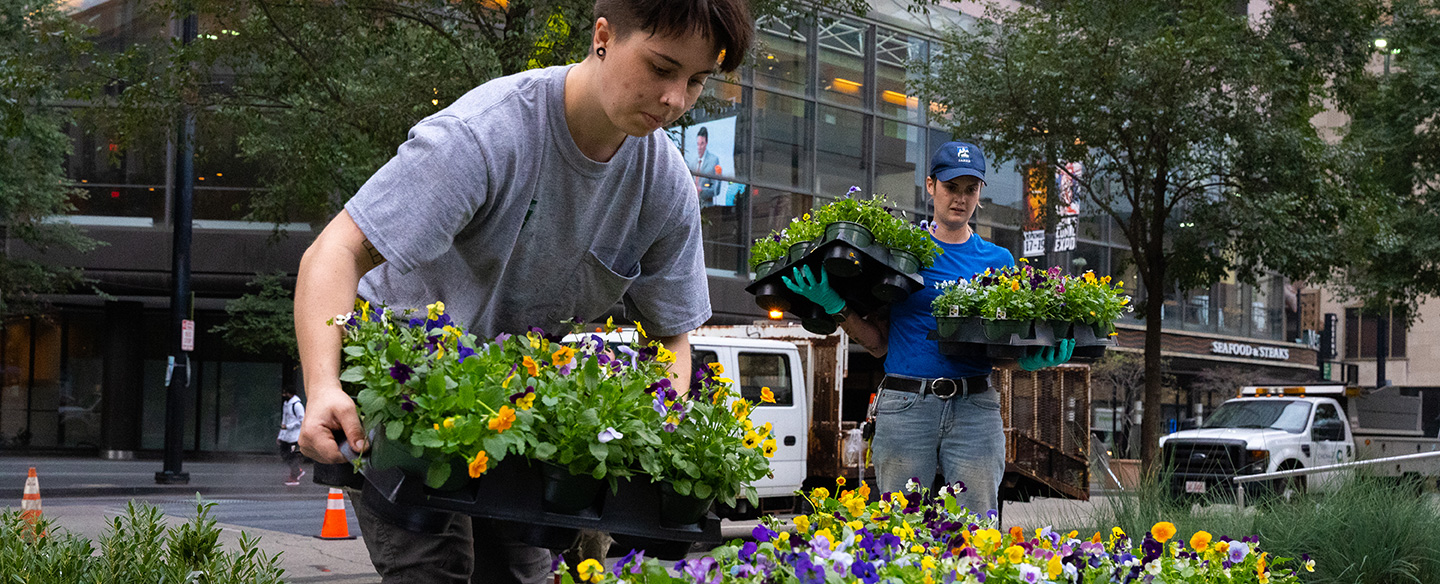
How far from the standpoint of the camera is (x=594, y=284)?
7.48ft

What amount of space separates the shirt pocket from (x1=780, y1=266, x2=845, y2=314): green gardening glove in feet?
5.69

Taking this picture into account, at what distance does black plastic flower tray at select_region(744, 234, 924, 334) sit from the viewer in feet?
12.9

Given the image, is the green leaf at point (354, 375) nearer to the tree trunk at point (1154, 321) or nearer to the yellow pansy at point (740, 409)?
the yellow pansy at point (740, 409)

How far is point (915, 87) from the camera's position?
18.6m

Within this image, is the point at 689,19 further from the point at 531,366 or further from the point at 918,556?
the point at 918,556

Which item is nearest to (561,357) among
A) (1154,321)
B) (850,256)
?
(850,256)

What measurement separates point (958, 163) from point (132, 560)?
10.2 feet

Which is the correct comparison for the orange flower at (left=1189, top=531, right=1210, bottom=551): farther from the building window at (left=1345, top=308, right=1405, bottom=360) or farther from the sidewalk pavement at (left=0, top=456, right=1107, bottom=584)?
the building window at (left=1345, top=308, right=1405, bottom=360)

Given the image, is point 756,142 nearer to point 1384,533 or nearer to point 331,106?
point 331,106

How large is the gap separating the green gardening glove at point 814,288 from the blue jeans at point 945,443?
0.42 metres

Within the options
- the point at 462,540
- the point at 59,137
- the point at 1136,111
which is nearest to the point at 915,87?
the point at 1136,111

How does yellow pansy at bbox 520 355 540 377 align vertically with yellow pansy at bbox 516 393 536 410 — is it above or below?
above

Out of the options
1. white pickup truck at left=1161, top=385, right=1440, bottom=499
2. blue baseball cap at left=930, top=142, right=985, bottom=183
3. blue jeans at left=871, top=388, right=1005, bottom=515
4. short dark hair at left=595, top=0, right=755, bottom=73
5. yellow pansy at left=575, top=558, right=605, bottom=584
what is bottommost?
white pickup truck at left=1161, top=385, right=1440, bottom=499

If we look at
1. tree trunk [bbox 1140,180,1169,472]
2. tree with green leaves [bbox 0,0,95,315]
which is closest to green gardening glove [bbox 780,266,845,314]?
tree trunk [bbox 1140,180,1169,472]
